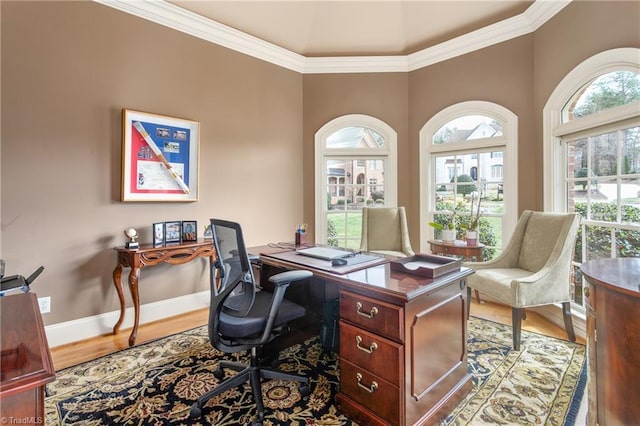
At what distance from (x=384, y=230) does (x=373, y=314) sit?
2.37 meters

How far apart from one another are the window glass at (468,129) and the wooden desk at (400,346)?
2484 millimetres

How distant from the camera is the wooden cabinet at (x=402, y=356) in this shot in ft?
4.80

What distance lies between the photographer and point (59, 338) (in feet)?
8.47

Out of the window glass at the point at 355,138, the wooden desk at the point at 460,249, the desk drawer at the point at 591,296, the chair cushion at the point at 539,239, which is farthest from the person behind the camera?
the window glass at the point at 355,138

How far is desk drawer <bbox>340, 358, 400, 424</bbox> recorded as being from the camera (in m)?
1.48

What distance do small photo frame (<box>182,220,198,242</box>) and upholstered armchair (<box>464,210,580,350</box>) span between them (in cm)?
263

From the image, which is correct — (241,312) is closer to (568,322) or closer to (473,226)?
(568,322)

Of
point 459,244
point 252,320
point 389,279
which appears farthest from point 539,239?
point 252,320

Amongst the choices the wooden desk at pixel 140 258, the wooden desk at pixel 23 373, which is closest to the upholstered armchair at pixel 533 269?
the wooden desk at pixel 140 258

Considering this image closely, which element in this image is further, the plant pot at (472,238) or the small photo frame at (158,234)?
the plant pot at (472,238)

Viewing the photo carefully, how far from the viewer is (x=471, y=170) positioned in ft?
12.5

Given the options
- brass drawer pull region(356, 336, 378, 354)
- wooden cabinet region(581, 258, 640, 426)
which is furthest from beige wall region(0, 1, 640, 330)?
brass drawer pull region(356, 336, 378, 354)

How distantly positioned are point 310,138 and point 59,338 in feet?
11.2

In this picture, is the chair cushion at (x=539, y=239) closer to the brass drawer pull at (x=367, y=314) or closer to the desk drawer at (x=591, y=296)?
the desk drawer at (x=591, y=296)
